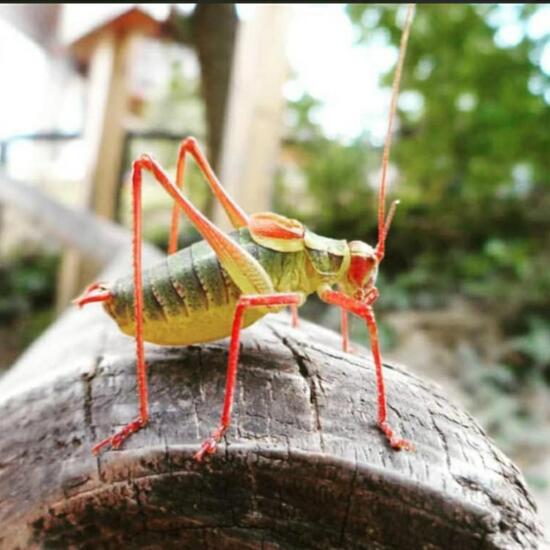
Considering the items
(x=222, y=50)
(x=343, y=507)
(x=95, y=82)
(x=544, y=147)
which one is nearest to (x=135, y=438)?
(x=343, y=507)

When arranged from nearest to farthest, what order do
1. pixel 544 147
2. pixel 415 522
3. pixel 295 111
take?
pixel 415 522
pixel 544 147
pixel 295 111

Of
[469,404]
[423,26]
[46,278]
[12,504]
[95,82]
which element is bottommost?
[46,278]

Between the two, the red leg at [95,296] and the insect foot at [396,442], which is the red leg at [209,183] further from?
the insect foot at [396,442]

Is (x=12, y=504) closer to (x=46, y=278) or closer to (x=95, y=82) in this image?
(x=95, y=82)

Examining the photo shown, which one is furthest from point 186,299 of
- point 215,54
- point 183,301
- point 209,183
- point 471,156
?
point 471,156

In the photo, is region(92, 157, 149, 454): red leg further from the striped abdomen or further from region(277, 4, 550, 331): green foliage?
region(277, 4, 550, 331): green foliage

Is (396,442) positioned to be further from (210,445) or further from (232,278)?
(232,278)

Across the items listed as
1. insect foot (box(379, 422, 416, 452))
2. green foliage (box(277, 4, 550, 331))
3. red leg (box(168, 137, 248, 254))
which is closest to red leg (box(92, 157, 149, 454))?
red leg (box(168, 137, 248, 254))
